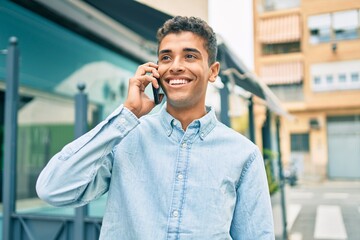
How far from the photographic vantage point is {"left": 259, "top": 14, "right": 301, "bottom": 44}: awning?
2007cm

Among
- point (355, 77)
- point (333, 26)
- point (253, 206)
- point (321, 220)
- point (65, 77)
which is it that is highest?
point (333, 26)

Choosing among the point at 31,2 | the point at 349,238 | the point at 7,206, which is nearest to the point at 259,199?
the point at 7,206

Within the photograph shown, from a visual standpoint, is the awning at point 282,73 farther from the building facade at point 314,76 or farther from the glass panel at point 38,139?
the glass panel at point 38,139

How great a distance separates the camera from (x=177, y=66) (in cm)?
113

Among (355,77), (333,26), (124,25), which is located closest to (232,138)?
(124,25)

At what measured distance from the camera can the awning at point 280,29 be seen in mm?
20066

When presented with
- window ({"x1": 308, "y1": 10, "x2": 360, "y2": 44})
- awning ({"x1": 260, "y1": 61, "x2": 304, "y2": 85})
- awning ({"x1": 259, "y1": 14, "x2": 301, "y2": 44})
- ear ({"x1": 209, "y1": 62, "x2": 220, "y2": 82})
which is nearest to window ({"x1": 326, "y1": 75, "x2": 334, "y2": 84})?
awning ({"x1": 260, "y1": 61, "x2": 304, "y2": 85})

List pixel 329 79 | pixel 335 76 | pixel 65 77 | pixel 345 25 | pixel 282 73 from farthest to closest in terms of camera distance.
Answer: pixel 282 73 < pixel 329 79 < pixel 335 76 < pixel 345 25 < pixel 65 77

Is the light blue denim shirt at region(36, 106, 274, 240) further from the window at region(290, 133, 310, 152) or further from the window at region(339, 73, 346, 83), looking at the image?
the window at region(290, 133, 310, 152)

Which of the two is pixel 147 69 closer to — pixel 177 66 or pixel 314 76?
pixel 177 66

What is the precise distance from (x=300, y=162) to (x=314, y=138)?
145 centimetres

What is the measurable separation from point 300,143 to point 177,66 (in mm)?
20046

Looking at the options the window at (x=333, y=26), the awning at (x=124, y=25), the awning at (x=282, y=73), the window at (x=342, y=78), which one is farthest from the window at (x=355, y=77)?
the awning at (x=124, y=25)

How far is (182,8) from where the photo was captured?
4.05 m
